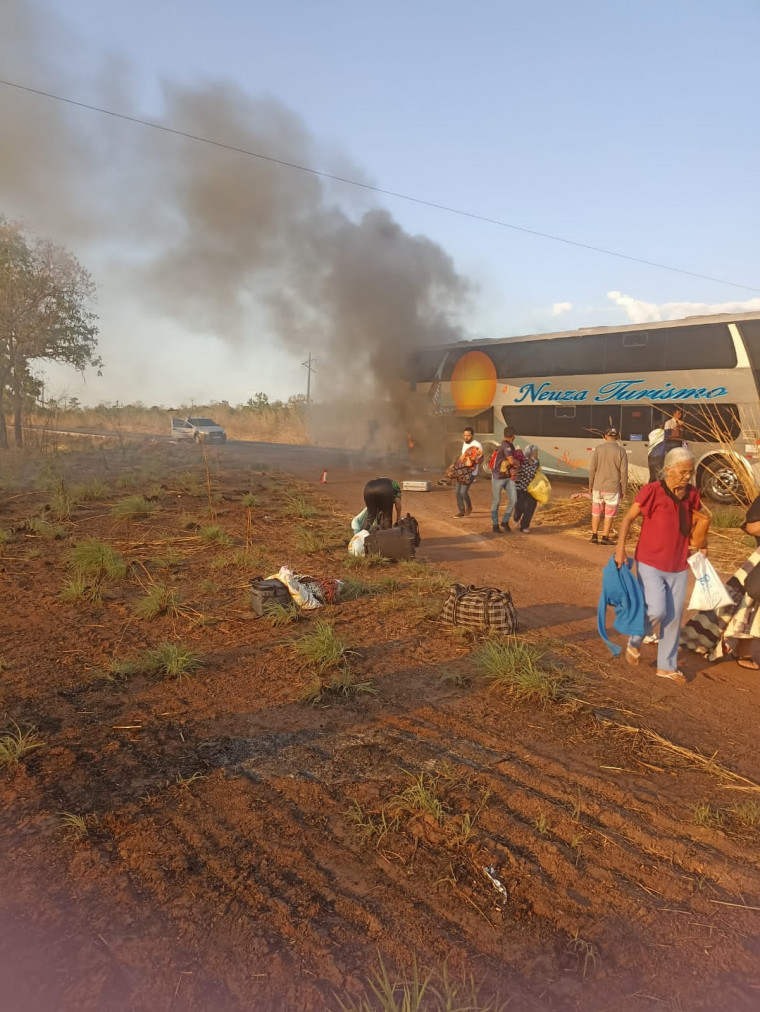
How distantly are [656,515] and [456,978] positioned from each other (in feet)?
10.9

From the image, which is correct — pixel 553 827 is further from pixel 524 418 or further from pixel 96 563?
pixel 524 418

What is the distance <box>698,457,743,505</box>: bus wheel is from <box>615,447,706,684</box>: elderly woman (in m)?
8.24

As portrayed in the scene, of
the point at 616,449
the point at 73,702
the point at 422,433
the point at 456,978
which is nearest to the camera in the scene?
the point at 456,978

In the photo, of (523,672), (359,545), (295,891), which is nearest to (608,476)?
(359,545)

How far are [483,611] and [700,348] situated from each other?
977 cm

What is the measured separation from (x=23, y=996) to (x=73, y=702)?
2326 millimetres

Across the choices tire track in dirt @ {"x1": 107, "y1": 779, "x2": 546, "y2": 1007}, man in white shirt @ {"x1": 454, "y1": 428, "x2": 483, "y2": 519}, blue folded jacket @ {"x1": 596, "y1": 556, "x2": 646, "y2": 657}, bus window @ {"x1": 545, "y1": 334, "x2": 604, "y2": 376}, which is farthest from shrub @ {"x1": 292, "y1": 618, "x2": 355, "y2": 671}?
bus window @ {"x1": 545, "y1": 334, "x2": 604, "y2": 376}

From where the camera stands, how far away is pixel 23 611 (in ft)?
19.5

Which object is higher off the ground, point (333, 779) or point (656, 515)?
point (656, 515)

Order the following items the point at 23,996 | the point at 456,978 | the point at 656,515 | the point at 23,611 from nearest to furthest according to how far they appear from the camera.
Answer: the point at 23,996 < the point at 456,978 < the point at 656,515 < the point at 23,611

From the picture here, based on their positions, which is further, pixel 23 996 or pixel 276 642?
pixel 276 642

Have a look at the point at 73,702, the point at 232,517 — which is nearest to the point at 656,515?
the point at 73,702

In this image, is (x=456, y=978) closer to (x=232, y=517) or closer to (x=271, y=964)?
(x=271, y=964)

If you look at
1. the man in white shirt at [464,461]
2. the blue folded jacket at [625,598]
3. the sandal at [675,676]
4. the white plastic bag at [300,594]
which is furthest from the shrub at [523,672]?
the man in white shirt at [464,461]
